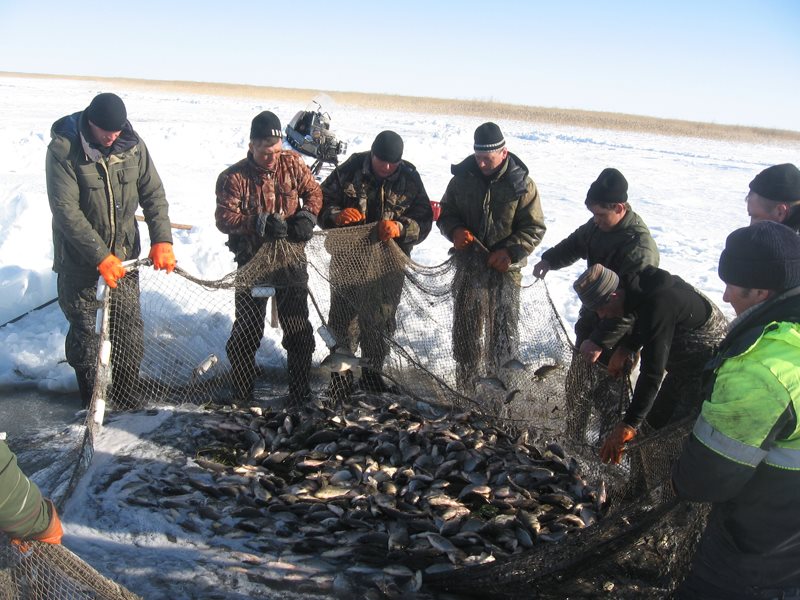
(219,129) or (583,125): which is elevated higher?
(583,125)

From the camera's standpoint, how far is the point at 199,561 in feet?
11.8

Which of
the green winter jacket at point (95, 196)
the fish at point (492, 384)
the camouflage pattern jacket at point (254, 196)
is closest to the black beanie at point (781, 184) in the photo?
the fish at point (492, 384)

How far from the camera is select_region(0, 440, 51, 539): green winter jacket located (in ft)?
7.97

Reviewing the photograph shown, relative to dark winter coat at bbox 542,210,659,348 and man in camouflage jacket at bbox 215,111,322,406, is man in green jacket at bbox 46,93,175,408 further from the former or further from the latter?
dark winter coat at bbox 542,210,659,348

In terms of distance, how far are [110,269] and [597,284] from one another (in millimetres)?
3328

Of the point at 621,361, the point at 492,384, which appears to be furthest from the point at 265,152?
the point at 621,361

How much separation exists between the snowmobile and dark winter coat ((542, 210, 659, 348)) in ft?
28.1

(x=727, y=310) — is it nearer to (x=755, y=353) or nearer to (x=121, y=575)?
(x=755, y=353)

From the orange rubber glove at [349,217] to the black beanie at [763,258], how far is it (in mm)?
3507

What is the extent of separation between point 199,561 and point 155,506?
0.60 metres

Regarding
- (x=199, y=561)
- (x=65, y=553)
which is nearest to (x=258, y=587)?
(x=199, y=561)

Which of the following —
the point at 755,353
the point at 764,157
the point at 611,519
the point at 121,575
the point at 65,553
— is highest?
the point at 764,157

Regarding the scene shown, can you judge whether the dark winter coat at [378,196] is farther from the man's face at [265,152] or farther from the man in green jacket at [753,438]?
the man in green jacket at [753,438]

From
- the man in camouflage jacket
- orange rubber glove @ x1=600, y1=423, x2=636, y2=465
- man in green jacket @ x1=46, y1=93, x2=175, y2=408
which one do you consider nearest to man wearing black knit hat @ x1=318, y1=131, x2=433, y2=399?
the man in camouflage jacket
